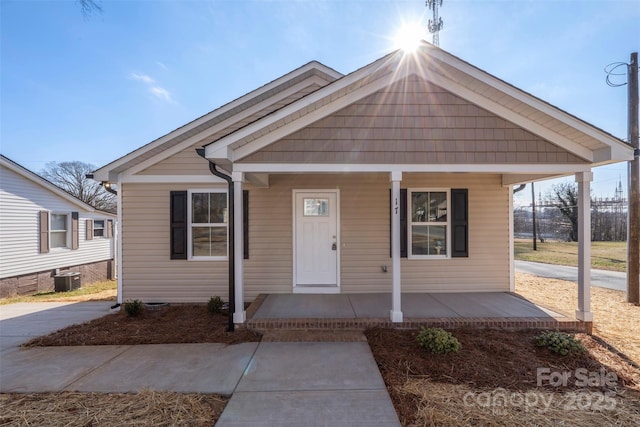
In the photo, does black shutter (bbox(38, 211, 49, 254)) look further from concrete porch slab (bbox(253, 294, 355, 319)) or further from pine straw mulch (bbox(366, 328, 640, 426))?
pine straw mulch (bbox(366, 328, 640, 426))

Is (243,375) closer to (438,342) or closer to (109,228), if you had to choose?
(438,342)

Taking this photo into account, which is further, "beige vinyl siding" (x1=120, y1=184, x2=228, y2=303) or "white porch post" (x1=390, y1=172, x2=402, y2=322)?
"beige vinyl siding" (x1=120, y1=184, x2=228, y2=303)

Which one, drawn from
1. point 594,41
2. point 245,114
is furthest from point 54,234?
point 594,41

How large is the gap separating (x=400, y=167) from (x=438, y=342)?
8.10 ft

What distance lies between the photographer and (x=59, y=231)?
10.6 m

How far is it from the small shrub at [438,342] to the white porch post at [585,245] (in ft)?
7.71

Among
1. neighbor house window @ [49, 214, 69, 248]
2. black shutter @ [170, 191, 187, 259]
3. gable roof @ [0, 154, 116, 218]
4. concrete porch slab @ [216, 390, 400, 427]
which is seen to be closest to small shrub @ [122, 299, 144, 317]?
black shutter @ [170, 191, 187, 259]

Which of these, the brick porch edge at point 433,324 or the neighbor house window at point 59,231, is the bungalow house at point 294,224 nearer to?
the brick porch edge at point 433,324

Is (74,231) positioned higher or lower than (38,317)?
higher

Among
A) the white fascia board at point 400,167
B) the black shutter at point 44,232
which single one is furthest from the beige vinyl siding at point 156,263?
the black shutter at point 44,232

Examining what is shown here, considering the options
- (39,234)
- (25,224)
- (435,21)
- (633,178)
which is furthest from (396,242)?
(39,234)

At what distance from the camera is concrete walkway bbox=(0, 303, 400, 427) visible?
2617mm

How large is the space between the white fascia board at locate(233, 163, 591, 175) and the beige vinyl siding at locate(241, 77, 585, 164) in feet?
0.23

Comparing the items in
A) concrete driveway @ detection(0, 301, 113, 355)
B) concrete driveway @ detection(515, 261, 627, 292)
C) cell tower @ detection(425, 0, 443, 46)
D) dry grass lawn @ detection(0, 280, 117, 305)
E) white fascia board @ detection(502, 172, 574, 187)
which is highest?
cell tower @ detection(425, 0, 443, 46)
